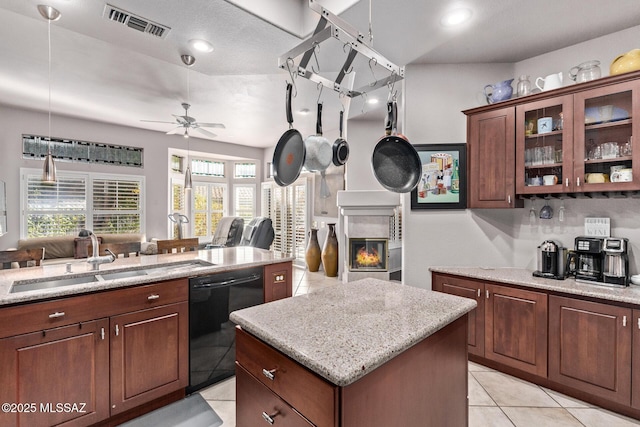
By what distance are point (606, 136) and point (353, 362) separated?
2646 millimetres

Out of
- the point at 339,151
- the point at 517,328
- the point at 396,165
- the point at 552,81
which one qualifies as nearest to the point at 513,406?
the point at 517,328

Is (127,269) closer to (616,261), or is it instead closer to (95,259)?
(95,259)

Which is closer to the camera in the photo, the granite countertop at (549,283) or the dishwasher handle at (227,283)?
the granite countertop at (549,283)

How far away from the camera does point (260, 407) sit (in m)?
1.19

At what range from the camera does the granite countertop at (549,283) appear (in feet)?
6.43

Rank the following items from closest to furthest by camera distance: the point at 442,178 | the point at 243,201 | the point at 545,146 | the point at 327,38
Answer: the point at 327,38 < the point at 545,146 < the point at 442,178 < the point at 243,201

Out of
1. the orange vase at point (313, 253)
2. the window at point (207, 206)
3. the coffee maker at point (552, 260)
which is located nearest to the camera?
the coffee maker at point (552, 260)

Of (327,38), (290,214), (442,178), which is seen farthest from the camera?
(290,214)

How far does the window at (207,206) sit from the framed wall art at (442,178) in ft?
18.8

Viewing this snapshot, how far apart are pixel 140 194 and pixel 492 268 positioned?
6282 mm

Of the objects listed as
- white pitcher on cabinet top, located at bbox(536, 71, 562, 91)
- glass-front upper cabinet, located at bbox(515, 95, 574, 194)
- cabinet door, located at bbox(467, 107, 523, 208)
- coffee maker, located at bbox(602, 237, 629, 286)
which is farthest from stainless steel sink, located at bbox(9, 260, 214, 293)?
white pitcher on cabinet top, located at bbox(536, 71, 562, 91)

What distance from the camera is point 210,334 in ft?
7.63

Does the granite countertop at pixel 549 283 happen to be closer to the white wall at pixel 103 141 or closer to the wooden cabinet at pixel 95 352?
the wooden cabinet at pixel 95 352

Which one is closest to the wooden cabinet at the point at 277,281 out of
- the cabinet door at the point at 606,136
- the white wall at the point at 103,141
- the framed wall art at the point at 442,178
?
the framed wall art at the point at 442,178
